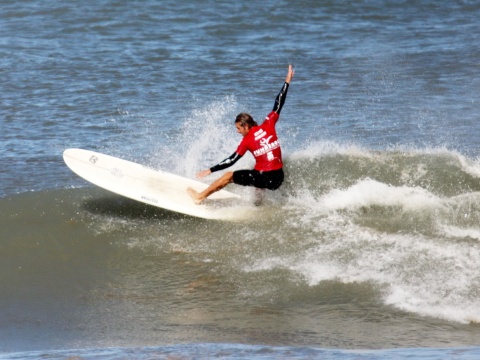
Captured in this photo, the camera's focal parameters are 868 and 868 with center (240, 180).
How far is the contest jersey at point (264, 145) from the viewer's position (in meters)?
10.9

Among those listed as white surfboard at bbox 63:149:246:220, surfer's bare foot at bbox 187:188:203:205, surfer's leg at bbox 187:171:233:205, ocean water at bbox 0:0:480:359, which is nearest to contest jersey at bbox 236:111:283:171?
surfer's leg at bbox 187:171:233:205

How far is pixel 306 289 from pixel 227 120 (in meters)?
7.45

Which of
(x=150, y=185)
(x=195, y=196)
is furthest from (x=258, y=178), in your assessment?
(x=150, y=185)

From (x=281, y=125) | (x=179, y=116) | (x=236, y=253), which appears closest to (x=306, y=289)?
(x=236, y=253)

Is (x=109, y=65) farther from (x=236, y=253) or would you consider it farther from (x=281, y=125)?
(x=236, y=253)

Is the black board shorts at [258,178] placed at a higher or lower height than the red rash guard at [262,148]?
lower

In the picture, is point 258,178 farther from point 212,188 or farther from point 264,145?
point 212,188

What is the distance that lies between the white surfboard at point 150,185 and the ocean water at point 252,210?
23 cm

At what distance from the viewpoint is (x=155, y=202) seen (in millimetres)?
11219

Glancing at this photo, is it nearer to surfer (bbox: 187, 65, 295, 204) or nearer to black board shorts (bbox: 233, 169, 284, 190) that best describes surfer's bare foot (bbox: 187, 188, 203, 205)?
surfer (bbox: 187, 65, 295, 204)

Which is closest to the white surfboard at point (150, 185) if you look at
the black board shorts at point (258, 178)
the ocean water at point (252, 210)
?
the ocean water at point (252, 210)

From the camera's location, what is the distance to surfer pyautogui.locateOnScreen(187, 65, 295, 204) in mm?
10844

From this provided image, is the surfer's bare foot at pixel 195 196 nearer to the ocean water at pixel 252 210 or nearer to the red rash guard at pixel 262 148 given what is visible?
the ocean water at pixel 252 210

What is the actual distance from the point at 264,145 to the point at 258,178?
431 millimetres
